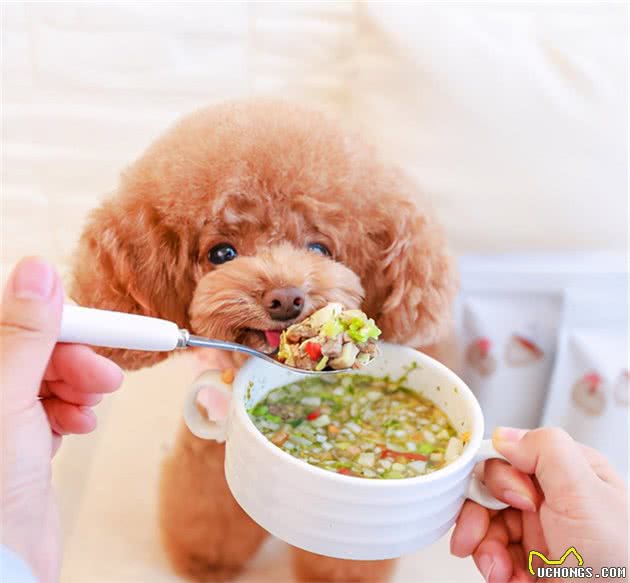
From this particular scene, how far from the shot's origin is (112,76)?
1.17 meters

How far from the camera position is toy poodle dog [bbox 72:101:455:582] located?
770mm

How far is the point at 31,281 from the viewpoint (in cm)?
56

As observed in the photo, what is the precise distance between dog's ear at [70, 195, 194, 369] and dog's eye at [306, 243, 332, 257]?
0.50ft

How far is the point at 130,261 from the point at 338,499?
1.32 ft

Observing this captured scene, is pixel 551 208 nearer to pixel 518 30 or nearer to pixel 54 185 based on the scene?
pixel 518 30

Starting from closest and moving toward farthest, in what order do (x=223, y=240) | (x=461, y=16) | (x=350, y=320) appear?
1. (x=350, y=320)
2. (x=223, y=240)
3. (x=461, y=16)

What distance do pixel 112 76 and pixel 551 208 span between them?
83cm

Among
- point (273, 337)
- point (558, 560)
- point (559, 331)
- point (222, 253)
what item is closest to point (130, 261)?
point (222, 253)

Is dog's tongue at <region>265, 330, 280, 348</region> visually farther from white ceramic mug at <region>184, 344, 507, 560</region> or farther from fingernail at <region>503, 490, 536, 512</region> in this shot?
fingernail at <region>503, 490, 536, 512</region>

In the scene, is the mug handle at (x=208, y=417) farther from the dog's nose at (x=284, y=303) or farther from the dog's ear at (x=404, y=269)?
the dog's ear at (x=404, y=269)

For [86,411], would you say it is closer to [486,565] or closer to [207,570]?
[207,570]

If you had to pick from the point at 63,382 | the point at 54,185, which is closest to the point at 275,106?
the point at 63,382

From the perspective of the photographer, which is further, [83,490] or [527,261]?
[527,261]

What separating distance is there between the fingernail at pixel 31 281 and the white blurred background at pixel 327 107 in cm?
52
